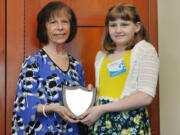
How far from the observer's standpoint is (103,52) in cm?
158

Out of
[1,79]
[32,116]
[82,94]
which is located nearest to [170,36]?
[82,94]

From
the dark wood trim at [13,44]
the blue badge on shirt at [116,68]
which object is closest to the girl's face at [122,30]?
the blue badge on shirt at [116,68]

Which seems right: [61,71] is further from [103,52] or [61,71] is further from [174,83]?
[174,83]

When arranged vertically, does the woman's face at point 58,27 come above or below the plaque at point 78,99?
above

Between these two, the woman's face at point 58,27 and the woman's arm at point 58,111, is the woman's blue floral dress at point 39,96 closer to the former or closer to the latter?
the woman's arm at point 58,111

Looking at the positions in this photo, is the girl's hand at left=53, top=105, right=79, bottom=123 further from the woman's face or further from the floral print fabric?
the woman's face

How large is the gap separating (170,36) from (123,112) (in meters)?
0.66

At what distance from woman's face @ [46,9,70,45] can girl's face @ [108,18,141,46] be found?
28cm

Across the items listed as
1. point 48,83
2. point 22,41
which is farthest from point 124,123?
point 22,41

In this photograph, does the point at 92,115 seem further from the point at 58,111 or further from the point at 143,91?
the point at 143,91

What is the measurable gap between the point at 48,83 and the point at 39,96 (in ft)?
0.28

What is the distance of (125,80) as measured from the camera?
1.38 metres

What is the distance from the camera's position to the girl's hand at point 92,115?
135cm

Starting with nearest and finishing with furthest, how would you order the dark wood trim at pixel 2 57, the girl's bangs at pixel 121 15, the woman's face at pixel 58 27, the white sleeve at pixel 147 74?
the white sleeve at pixel 147 74 → the girl's bangs at pixel 121 15 → the woman's face at pixel 58 27 → the dark wood trim at pixel 2 57
